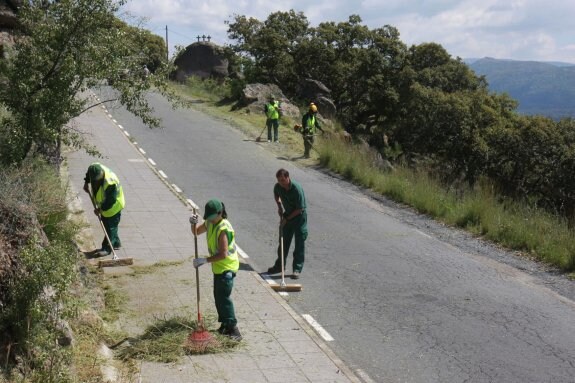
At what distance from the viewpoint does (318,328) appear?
8.17m

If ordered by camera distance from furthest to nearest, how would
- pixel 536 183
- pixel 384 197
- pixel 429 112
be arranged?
pixel 429 112
pixel 536 183
pixel 384 197

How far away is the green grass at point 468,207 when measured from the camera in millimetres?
12148

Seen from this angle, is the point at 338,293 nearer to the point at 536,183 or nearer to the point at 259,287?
the point at 259,287

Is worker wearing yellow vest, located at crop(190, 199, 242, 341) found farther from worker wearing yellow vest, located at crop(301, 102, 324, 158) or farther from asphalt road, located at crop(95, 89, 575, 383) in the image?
worker wearing yellow vest, located at crop(301, 102, 324, 158)

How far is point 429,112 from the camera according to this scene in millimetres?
27047

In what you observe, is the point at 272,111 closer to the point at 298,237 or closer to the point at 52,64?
the point at 298,237

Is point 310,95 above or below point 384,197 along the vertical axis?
above

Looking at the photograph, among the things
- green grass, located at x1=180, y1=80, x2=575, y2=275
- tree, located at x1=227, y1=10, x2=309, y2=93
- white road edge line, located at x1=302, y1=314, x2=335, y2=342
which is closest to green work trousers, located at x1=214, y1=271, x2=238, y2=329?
white road edge line, located at x1=302, y1=314, x2=335, y2=342

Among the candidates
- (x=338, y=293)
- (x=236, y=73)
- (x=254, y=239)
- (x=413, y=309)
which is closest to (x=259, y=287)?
(x=338, y=293)

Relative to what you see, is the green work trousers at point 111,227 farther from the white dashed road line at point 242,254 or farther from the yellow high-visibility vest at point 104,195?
the white dashed road line at point 242,254

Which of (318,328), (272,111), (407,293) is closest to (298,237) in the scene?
(407,293)

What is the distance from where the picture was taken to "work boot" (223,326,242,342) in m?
7.28

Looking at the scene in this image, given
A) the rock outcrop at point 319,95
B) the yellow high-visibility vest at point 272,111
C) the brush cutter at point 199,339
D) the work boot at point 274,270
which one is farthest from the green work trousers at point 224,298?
the rock outcrop at point 319,95

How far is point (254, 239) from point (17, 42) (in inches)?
208
